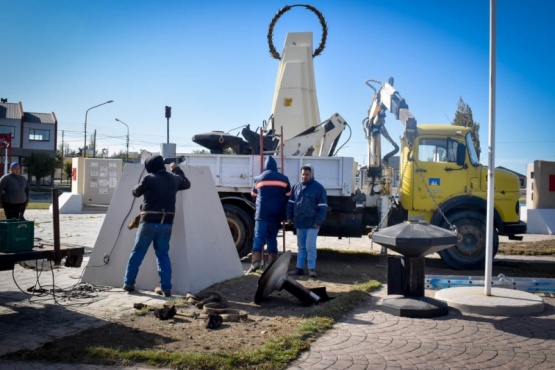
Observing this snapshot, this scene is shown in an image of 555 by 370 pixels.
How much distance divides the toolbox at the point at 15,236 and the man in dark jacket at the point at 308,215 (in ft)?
14.6

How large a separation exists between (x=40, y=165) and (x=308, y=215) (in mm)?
49748

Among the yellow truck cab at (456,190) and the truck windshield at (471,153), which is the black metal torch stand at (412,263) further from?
the truck windshield at (471,153)

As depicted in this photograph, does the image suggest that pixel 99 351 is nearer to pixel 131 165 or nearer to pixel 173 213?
pixel 173 213

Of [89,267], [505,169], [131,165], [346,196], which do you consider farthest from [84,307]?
[505,169]

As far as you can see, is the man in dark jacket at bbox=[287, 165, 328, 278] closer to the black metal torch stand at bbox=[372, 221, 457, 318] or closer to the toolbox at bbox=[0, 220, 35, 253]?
the black metal torch stand at bbox=[372, 221, 457, 318]

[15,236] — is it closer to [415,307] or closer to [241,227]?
[415,307]

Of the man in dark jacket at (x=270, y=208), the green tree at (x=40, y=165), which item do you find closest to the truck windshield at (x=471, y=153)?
the man in dark jacket at (x=270, y=208)

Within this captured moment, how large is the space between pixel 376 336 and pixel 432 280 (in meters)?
3.12

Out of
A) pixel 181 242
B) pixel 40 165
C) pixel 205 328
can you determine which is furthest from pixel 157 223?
pixel 40 165

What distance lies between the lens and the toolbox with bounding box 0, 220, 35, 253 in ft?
18.6

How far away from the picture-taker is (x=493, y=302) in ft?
22.2

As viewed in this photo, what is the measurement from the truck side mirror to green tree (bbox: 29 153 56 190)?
49729mm

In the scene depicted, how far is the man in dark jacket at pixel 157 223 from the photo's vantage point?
736 cm

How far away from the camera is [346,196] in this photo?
10.9 meters
